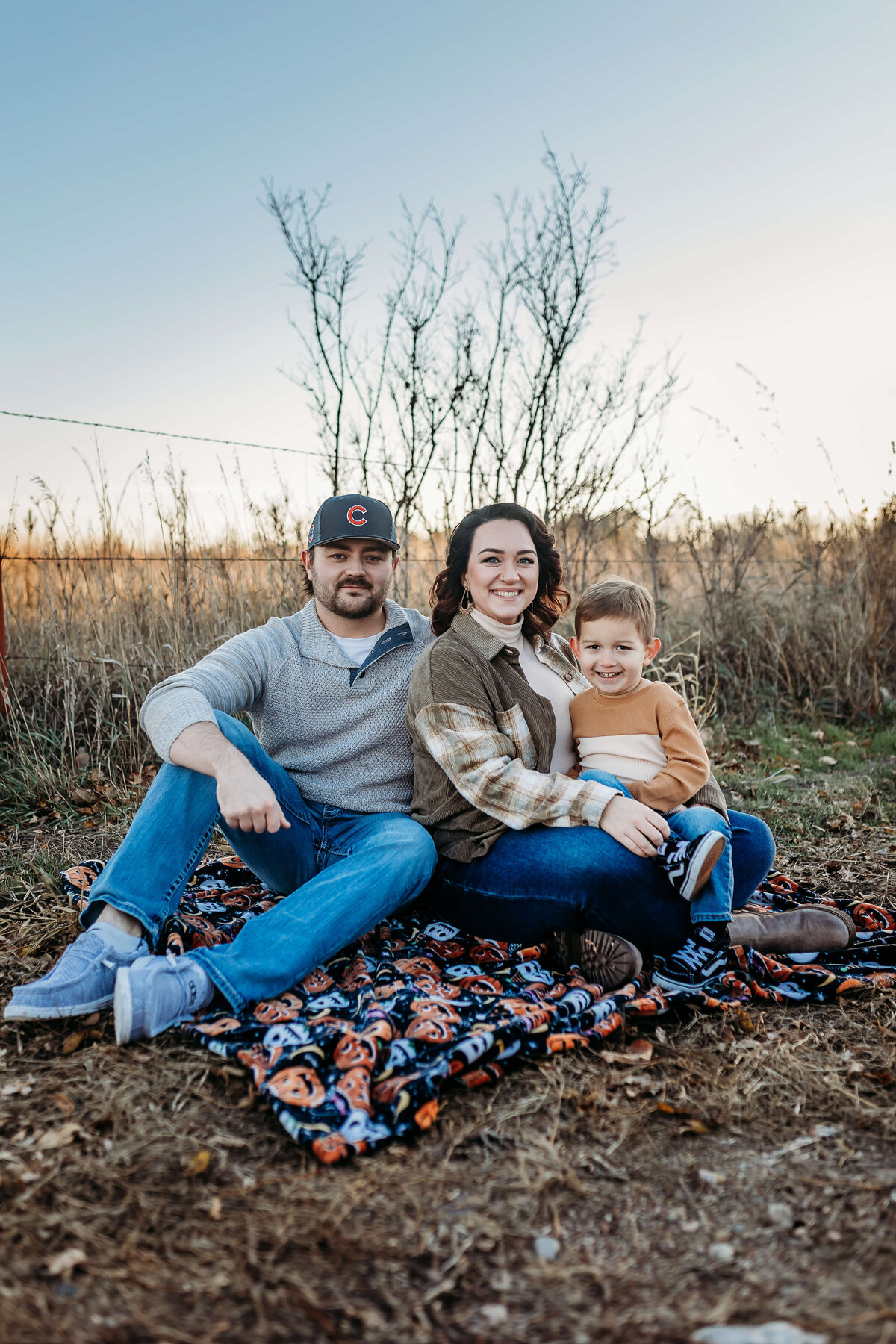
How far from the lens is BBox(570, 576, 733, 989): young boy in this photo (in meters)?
2.27

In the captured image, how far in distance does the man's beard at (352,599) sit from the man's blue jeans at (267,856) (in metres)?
0.53

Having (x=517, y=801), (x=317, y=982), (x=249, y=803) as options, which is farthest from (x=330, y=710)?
(x=317, y=982)

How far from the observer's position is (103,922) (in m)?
2.17

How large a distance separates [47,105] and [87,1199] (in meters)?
6.39

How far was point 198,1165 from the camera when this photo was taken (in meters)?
1.59

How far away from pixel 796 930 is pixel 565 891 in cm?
80

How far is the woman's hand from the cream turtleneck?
1.01ft

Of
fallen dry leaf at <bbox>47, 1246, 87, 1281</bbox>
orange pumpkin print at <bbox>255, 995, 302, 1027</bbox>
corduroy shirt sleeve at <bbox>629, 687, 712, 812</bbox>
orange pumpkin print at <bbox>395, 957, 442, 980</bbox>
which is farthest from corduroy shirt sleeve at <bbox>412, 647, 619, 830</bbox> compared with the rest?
fallen dry leaf at <bbox>47, 1246, 87, 1281</bbox>

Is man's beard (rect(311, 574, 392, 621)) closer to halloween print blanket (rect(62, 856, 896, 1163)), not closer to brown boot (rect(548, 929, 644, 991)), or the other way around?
halloween print blanket (rect(62, 856, 896, 1163))

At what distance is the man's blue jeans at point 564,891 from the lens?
2240 mm

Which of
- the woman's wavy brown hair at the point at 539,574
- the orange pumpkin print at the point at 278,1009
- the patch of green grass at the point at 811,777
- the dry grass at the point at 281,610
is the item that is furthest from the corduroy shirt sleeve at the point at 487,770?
the dry grass at the point at 281,610

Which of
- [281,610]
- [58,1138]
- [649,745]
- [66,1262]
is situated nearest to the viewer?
[66,1262]

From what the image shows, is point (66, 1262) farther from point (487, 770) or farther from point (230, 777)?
point (487, 770)

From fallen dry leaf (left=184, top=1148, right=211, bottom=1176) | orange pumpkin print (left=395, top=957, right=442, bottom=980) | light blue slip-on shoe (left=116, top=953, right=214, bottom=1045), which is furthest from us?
orange pumpkin print (left=395, top=957, right=442, bottom=980)
